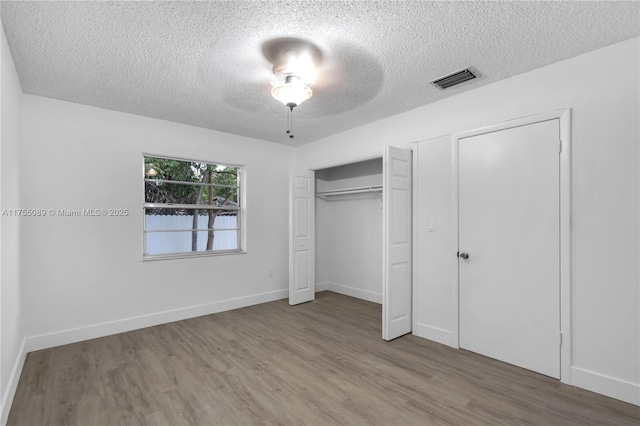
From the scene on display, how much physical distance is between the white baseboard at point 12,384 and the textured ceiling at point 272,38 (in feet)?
8.25

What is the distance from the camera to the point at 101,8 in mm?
1945

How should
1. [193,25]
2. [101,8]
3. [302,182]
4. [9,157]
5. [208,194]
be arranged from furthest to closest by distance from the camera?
[302,182] < [208,194] < [9,157] < [193,25] < [101,8]

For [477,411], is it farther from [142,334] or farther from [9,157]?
[9,157]

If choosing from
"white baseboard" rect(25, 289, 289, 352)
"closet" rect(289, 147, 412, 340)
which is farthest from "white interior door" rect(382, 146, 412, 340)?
"white baseboard" rect(25, 289, 289, 352)

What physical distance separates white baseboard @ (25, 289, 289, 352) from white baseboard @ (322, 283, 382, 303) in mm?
1202

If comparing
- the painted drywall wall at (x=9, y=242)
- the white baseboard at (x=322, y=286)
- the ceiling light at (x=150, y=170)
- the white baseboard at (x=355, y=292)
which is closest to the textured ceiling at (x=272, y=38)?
the painted drywall wall at (x=9, y=242)

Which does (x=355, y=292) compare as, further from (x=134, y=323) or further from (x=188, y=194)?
(x=134, y=323)

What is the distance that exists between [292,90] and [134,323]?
335 cm

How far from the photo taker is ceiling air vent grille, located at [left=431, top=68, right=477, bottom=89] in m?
2.79

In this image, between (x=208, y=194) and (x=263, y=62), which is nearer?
(x=263, y=62)

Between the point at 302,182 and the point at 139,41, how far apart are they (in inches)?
116

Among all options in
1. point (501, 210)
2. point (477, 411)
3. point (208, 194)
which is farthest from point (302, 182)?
point (477, 411)

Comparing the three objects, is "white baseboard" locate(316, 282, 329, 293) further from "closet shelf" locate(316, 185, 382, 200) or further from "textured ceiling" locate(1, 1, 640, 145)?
"textured ceiling" locate(1, 1, 640, 145)

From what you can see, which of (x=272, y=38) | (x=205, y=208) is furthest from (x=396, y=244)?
(x=205, y=208)
